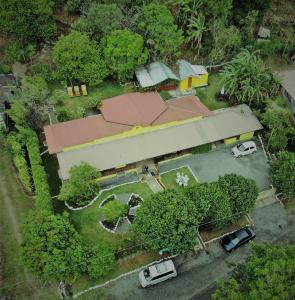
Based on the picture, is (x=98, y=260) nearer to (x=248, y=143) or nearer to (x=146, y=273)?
(x=146, y=273)

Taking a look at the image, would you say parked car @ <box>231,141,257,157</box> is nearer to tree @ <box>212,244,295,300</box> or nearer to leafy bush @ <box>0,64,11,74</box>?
tree @ <box>212,244,295,300</box>

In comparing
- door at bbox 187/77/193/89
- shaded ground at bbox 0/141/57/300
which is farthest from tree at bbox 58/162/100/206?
door at bbox 187/77/193/89

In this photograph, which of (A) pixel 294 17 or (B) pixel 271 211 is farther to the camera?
(A) pixel 294 17

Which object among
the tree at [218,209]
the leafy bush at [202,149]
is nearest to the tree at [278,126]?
the leafy bush at [202,149]

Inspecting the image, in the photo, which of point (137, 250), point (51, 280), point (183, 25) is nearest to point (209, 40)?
point (183, 25)

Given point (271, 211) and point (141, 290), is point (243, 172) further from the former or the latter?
point (141, 290)

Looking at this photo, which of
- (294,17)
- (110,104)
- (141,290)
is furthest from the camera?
(294,17)

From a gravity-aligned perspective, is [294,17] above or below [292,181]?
above

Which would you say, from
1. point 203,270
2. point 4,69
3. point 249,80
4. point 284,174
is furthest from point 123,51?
point 203,270
